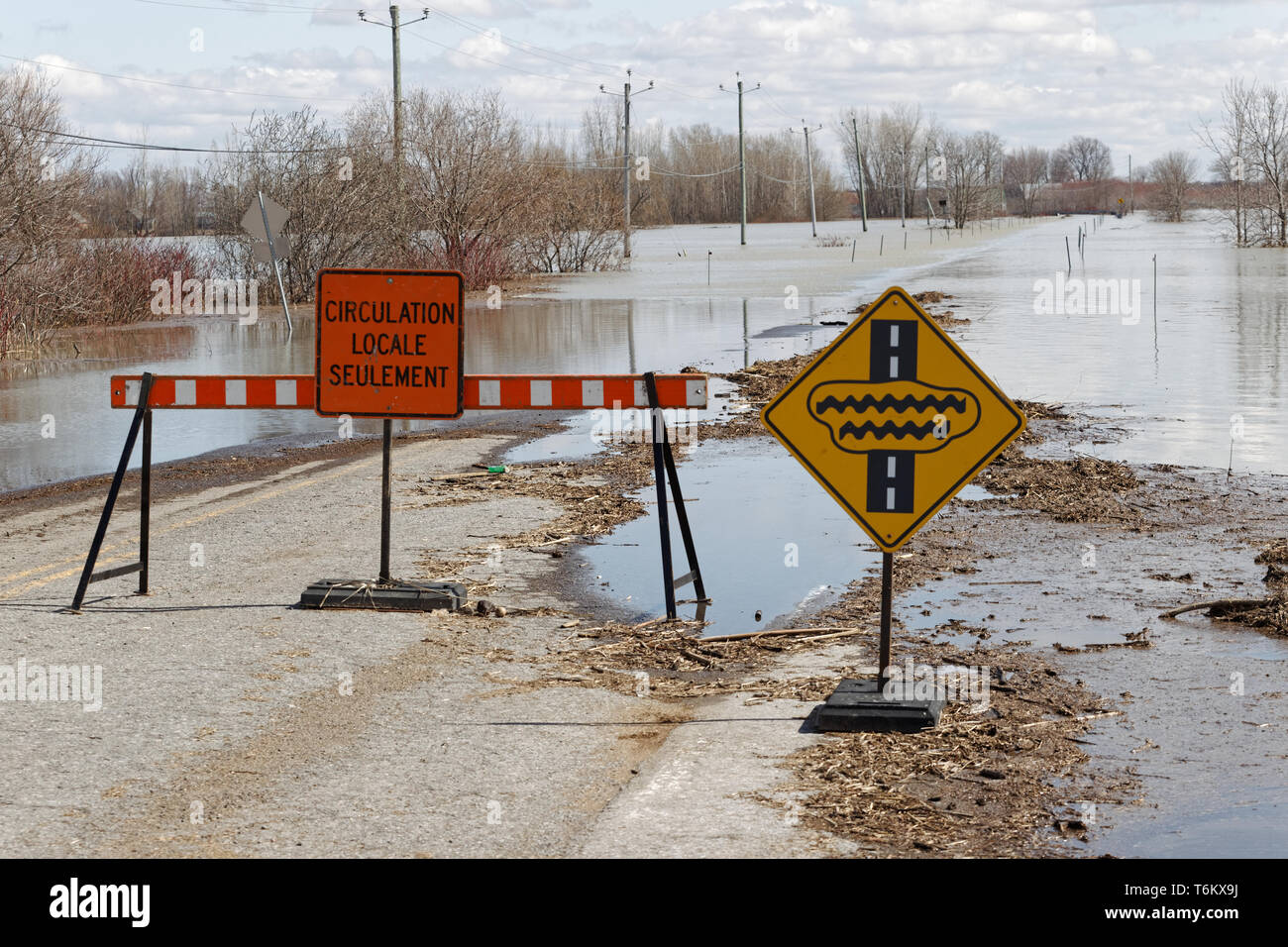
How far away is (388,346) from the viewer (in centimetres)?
827

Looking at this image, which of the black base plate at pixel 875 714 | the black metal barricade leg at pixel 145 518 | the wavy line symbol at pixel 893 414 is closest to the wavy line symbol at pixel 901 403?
the wavy line symbol at pixel 893 414

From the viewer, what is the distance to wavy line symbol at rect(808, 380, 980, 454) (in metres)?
6.38

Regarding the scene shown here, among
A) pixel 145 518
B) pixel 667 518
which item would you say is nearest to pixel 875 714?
pixel 667 518

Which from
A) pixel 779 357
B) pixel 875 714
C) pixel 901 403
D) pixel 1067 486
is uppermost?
pixel 779 357

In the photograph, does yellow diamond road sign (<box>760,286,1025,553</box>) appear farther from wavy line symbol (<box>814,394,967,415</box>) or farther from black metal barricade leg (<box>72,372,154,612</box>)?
black metal barricade leg (<box>72,372,154,612</box>)

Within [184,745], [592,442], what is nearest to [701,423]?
[592,442]

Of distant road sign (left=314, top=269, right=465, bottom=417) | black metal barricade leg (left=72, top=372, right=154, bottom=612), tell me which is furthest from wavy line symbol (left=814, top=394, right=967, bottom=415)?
black metal barricade leg (left=72, top=372, right=154, bottom=612)

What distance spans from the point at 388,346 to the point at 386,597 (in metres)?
1.39

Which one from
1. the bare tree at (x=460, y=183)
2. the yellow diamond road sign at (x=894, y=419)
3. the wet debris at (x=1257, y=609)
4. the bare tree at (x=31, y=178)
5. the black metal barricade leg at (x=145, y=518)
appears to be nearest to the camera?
the yellow diamond road sign at (x=894, y=419)

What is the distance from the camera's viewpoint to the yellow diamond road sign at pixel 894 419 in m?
6.32

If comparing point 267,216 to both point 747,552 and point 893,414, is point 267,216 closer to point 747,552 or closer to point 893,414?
point 747,552

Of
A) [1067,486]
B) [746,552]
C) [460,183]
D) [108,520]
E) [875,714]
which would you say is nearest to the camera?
[875,714]

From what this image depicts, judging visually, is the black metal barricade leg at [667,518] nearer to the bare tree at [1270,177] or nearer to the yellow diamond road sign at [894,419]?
the yellow diamond road sign at [894,419]

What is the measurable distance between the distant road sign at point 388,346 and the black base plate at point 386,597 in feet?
3.15
